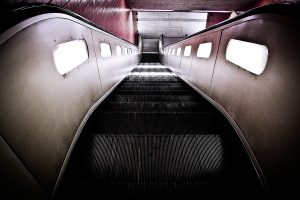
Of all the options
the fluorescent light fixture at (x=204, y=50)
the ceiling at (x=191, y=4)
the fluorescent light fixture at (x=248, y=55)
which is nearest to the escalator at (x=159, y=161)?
the fluorescent light fixture at (x=248, y=55)

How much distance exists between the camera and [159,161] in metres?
1.58

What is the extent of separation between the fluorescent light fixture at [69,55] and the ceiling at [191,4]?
909 cm

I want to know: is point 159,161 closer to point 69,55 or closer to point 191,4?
point 69,55

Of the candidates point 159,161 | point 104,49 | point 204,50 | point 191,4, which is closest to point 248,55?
point 159,161

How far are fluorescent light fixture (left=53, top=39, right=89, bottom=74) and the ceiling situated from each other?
9.09 m

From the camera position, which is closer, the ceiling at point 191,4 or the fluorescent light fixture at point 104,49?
the fluorescent light fixture at point 104,49

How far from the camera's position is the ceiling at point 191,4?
390 inches

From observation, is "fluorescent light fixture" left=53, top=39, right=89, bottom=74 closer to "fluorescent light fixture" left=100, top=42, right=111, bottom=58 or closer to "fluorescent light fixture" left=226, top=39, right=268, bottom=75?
"fluorescent light fixture" left=100, top=42, right=111, bottom=58

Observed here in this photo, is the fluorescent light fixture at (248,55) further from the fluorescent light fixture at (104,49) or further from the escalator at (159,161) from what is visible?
the fluorescent light fixture at (104,49)

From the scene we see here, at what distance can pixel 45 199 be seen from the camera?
3.73 ft

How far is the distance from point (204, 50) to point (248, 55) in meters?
1.66

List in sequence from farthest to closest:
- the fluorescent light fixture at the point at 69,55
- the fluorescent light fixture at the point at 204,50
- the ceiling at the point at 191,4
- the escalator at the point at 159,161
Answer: the ceiling at the point at 191,4 → the fluorescent light fixture at the point at 204,50 → the fluorescent light fixture at the point at 69,55 → the escalator at the point at 159,161

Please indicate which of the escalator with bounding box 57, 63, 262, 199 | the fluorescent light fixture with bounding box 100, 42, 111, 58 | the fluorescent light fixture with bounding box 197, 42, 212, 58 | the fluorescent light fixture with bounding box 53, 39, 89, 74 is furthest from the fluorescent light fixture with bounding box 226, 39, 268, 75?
the fluorescent light fixture with bounding box 100, 42, 111, 58

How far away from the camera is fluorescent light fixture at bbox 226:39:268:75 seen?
4.85ft
